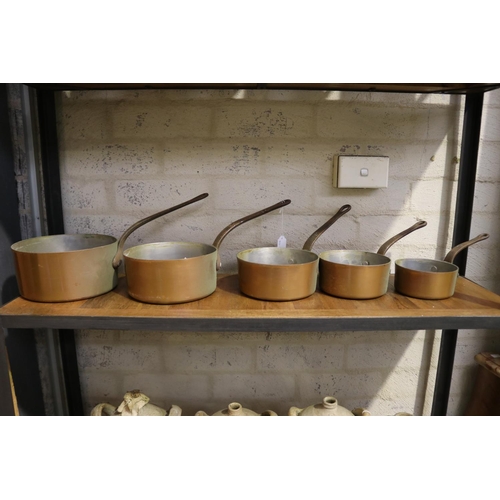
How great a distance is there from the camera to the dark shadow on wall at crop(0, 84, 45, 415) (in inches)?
37.7

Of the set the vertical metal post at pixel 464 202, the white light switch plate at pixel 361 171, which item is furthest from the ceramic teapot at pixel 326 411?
the white light switch plate at pixel 361 171

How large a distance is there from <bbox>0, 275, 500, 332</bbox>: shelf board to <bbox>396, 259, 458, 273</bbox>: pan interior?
4.1 inches

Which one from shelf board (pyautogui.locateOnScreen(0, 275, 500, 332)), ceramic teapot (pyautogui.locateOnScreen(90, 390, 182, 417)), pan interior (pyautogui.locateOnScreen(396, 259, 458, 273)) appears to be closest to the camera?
shelf board (pyautogui.locateOnScreen(0, 275, 500, 332))

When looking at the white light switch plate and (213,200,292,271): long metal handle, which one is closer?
(213,200,292,271): long metal handle


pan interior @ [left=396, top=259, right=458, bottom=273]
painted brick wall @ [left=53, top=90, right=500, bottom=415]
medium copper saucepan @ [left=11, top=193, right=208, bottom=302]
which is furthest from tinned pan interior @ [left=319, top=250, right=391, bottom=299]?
medium copper saucepan @ [left=11, top=193, right=208, bottom=302]

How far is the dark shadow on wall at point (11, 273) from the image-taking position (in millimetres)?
957

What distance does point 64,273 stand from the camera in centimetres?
82

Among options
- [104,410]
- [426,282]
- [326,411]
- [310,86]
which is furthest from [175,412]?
[310,86]

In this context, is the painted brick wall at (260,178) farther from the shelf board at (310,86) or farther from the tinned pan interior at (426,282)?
the tinned pan interior at (426,282)

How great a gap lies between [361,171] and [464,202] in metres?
0.31

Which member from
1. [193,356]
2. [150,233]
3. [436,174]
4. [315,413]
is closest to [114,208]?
[150,233]

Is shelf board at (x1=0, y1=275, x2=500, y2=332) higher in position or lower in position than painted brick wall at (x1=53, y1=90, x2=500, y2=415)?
lower

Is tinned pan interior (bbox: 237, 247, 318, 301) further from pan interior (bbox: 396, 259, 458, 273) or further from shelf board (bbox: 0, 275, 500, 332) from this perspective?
pan interior (bbox: 396, 259, 458, 273)

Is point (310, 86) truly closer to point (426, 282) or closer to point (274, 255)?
point (274, 255)
